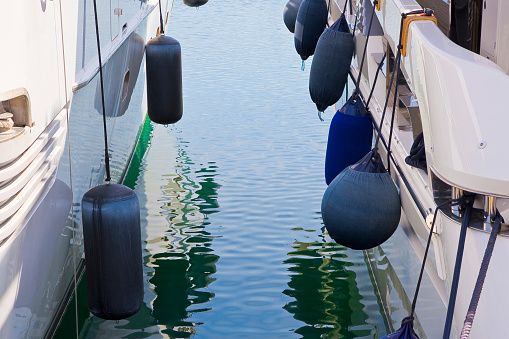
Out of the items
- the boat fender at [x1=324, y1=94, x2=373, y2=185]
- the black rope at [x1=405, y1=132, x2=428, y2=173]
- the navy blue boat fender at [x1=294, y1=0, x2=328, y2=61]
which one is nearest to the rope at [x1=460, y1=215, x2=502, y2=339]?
the black rope at [x1=405, y1=132, x2=428, y2=173]

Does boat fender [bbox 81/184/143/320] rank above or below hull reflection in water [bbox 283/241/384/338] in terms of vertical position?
above

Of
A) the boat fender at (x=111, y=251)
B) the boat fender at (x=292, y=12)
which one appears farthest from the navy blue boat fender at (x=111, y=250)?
the boat fender at (x=292, y=12)

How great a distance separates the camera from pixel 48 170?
320cm

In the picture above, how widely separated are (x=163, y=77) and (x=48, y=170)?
7.45ft

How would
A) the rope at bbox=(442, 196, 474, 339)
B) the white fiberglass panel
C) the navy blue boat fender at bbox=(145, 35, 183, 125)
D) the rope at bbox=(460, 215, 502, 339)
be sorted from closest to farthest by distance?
1. the rope at bbox=(460, 215, 502, 339)
2. the white fiberglass panel
3. the rope at bbox=(442, 196, 474, 339)
4. the navy blue boat fender at bbox=(145, 35, 183, 125)

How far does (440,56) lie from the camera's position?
7.09 feet

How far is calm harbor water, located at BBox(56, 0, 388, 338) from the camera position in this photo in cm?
407

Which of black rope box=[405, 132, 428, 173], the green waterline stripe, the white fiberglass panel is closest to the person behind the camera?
the white fiberglass panel

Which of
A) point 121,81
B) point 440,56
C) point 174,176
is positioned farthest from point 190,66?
point 440,56

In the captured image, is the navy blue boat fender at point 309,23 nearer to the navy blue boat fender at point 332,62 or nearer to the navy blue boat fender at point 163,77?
the navy blue boat fender at point 163,77

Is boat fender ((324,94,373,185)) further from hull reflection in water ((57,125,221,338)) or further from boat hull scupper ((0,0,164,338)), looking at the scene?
boat hull scupper ((0,0,164,338))

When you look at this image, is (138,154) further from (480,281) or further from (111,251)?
(480,281)

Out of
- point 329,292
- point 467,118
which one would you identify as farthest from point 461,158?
point 329,292

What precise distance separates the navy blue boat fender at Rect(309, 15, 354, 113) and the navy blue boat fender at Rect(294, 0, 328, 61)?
175 cm
